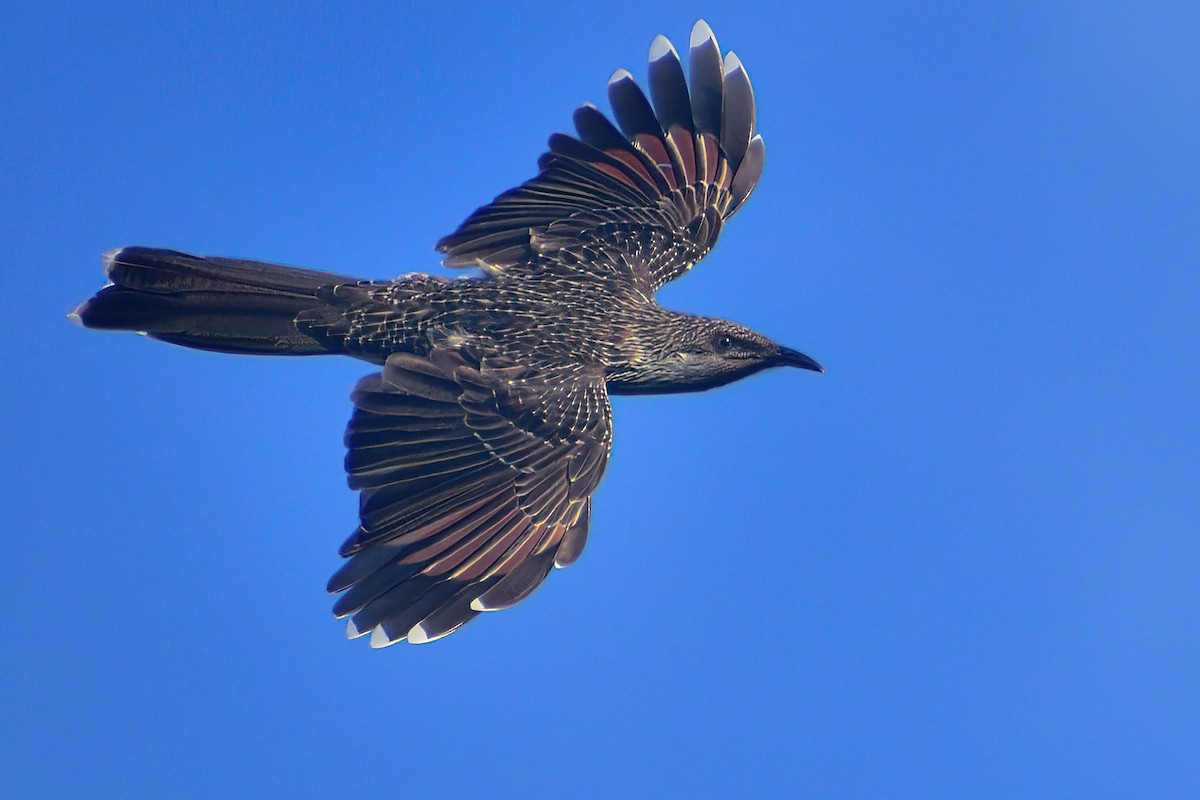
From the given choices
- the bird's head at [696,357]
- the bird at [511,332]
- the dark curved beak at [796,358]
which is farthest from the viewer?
the dark curved beak at [796,358]

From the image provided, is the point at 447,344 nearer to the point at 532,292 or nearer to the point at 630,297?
the point at 532,292

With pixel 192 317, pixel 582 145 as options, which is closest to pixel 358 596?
pixel 192 317

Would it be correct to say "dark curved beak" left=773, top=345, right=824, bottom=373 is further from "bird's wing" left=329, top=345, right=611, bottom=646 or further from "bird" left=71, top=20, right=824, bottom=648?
"bird's wing" left=329, top=345, right=611, bottom=646

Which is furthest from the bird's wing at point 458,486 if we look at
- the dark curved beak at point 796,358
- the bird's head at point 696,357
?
the dark curved beak at point 796,358

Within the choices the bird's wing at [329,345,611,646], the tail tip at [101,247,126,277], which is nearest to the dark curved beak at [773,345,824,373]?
the bird's wing at [329,345,611,646]

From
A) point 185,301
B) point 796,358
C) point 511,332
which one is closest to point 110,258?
point 185,301

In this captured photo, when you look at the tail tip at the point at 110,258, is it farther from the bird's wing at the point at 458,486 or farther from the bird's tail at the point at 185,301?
the bird's wing at the point at 458,486
